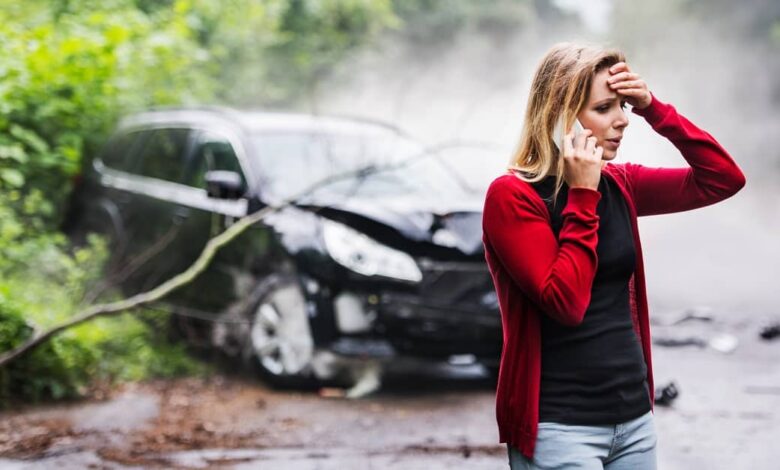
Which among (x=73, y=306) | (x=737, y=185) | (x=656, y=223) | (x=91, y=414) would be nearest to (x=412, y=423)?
(x=91, y=414)

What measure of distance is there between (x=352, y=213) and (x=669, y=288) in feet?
19.2

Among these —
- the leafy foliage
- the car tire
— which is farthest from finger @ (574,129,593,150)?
the leafy foliage

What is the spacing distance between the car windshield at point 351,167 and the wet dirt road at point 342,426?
140 cm

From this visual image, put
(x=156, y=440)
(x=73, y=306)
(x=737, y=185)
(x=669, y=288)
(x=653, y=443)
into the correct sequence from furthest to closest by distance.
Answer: (x=669, y=288) → (x=73, y=306) → (x=156, y=440) → (x=737, y=185) → (x=653, y=443)

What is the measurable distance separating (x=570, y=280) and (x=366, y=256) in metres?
4.09

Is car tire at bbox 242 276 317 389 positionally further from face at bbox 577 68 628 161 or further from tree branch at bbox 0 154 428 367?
face at bbox 577 68 628 161

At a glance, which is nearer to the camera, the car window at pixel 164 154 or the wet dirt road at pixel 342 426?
the wet dirt road at pixel 342 426

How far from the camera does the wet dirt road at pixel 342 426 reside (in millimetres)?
5152

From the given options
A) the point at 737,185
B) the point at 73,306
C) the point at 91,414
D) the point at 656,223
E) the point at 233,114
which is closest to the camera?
the point at 737,185

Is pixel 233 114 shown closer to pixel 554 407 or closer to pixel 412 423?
pixel 412 423

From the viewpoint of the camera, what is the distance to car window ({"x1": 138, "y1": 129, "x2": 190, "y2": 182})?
822 centimetres

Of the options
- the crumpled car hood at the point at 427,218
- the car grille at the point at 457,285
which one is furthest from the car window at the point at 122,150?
the car grille at the point at 457,285

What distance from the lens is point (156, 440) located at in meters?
5.56

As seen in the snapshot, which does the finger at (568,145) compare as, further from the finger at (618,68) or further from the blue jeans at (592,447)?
the blue jeans at (592,447)
